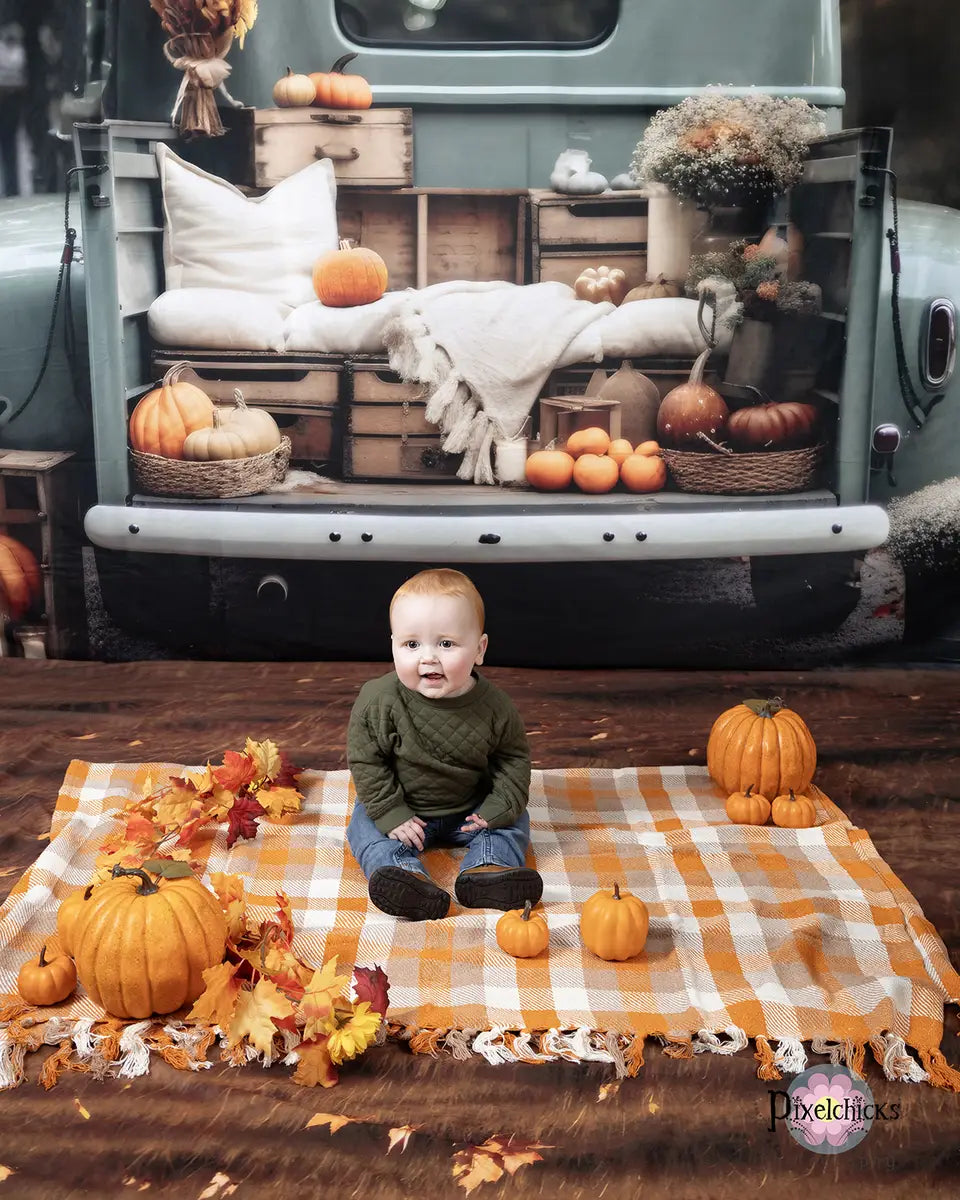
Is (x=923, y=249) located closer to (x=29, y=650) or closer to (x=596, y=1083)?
(x=596, y=1083)

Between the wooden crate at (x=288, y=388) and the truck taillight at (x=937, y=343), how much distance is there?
6.53 feet

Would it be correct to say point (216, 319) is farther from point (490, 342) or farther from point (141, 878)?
point (141, 878)

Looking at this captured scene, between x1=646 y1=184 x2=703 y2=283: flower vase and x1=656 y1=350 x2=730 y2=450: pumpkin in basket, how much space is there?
316 mm

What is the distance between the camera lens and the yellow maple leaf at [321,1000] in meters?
2.08

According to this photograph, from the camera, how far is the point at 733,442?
4.13 meters

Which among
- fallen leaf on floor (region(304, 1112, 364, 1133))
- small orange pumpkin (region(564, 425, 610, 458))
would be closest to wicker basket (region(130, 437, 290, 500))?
small orange pumpkin (region(564, 425, 610, 458))

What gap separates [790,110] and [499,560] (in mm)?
1757

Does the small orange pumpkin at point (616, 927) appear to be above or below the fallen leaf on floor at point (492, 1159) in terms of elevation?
above

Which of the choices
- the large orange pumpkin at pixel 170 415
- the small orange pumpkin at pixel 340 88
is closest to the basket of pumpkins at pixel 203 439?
the large orange pumpkin at pixel 170 415

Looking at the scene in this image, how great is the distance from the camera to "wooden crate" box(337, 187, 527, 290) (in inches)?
158

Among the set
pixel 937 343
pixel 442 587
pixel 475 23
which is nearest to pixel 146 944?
pixel 442 587

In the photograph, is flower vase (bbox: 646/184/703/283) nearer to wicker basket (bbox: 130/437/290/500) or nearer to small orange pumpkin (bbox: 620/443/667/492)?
small orange pumpkin (bbox: 620/443/667/492)

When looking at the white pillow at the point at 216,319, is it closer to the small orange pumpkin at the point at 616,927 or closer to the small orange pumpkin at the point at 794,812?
the small orange pumpkin at the point at 794,812

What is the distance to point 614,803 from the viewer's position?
3.15 m
